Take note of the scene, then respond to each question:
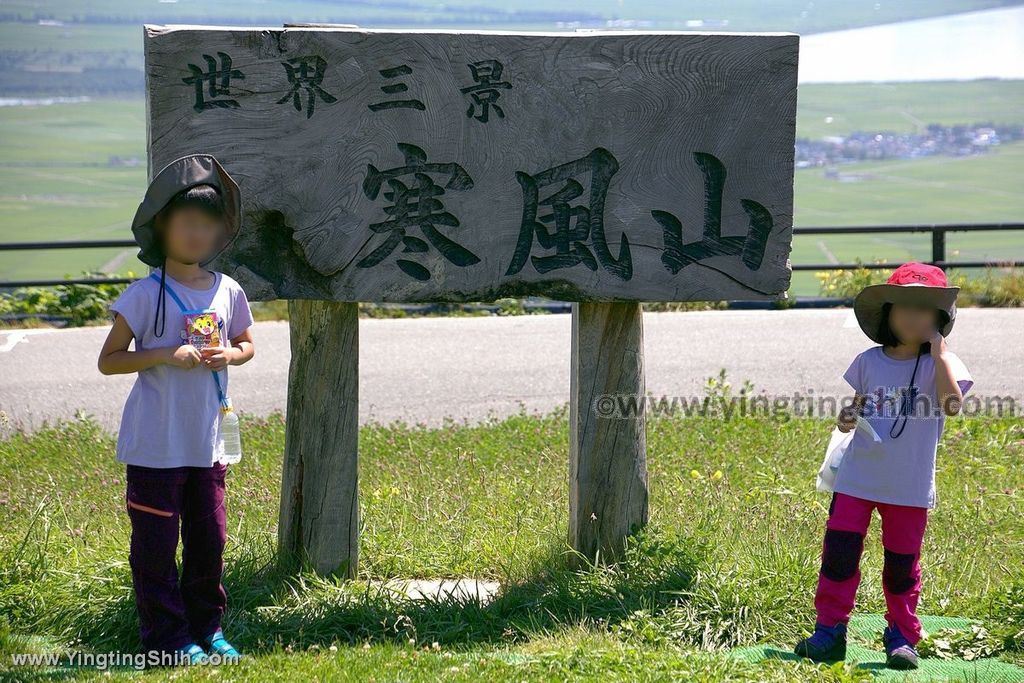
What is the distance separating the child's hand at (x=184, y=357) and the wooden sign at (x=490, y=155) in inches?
25.8

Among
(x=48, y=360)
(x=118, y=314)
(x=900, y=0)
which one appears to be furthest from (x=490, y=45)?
(x=900, y=0)

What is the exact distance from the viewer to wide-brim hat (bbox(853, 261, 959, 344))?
3828mm

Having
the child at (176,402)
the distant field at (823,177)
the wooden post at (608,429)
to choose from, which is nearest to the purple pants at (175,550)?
the child at (176,402)

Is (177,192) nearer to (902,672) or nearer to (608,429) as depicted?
(608,429)

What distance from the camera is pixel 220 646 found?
12.7 ft

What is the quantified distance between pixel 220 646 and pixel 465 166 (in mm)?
2048

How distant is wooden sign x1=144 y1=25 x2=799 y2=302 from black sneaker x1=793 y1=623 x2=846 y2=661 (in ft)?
4.60

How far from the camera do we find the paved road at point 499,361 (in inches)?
347

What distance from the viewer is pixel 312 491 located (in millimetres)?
4590

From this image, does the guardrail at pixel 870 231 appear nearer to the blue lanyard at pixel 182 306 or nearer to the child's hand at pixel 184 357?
the blue lanyard at pixel 182 306

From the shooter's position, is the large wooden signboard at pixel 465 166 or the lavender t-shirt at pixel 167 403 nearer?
the lavender t-shirt at pixel 167 403

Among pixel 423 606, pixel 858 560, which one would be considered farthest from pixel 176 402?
pixel 858 560

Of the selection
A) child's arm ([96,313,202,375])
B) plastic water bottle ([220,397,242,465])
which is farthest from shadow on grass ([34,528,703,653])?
child's arm ([96,313,202,375])

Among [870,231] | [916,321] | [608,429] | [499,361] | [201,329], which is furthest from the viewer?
[870,231]
